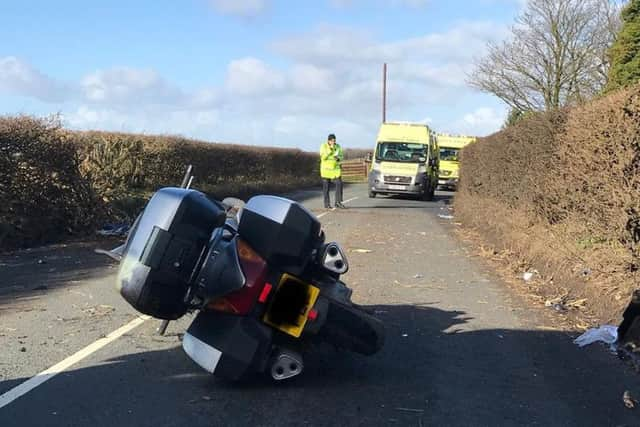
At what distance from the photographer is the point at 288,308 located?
479 cm

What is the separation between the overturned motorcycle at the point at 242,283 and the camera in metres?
4.46

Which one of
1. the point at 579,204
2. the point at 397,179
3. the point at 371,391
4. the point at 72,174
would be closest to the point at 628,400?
the point at 371,391

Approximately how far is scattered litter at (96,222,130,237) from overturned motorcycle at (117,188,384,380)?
8.95 m

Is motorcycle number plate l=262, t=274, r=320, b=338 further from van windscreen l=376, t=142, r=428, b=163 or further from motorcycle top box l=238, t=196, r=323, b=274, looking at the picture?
van windscreen l=376, t=142, r=428, b=163

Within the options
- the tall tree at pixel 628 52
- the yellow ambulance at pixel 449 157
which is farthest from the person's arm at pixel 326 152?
the yellow ambulance at pixel 449 157

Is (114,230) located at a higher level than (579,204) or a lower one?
Answer: lower

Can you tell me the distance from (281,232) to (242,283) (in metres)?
0.42

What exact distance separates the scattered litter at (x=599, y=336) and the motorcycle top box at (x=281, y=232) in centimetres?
297

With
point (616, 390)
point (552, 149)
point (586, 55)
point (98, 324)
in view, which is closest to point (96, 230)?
point (98, 324)

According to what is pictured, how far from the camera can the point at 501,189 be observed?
51.1 ft

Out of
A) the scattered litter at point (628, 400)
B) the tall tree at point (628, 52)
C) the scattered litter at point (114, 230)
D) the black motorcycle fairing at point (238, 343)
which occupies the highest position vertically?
the tall tree at point (628, 52)

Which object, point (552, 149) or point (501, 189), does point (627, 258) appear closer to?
point (552, 149)

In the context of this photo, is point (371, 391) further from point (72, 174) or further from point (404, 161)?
point (404, 161)

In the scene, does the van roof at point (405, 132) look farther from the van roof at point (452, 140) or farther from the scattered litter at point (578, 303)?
the scattered litter at point (578, 303)
